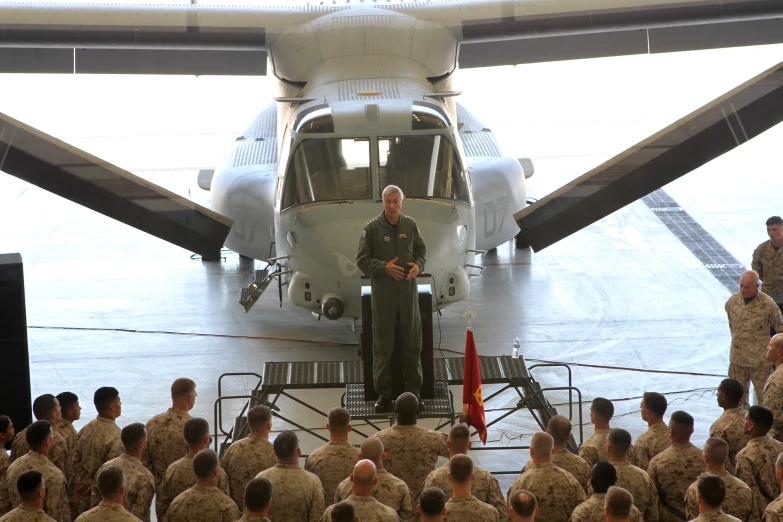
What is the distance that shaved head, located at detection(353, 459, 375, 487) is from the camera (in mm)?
6000

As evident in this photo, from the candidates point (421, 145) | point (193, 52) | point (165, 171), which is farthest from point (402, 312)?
point (165, 171)

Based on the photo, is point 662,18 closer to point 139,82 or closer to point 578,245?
point 578,245

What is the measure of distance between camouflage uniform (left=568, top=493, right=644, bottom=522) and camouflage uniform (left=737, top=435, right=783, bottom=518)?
1.26 meters

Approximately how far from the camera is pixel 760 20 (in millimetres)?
15664

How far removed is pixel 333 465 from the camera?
718 centimetres

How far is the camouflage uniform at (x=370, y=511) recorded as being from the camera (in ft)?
19.6

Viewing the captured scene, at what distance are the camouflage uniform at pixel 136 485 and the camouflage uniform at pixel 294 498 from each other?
861mm

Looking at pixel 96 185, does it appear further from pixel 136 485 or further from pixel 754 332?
pixel 754 332

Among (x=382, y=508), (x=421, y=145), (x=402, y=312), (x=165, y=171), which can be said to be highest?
(x=165, y=171)

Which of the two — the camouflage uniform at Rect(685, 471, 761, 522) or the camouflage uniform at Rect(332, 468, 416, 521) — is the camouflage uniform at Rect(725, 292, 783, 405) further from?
the camouflage uniform at Rect(332, 468, 416, 521)

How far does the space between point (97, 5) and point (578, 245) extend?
28.3ft

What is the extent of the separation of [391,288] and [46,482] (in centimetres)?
319

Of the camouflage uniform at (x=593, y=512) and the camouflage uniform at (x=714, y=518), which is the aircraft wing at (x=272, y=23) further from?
the camouflage uniform at (x=714, y=518)

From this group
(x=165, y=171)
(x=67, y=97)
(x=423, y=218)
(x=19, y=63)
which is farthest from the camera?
(x=165, y=171)
